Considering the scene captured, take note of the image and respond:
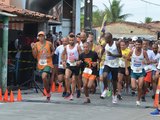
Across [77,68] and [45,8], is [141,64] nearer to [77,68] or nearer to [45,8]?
[77,68]

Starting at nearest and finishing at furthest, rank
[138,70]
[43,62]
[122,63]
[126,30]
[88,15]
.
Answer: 1. [138,70]
2. [43,62]
3. [122,63]
4. [88,15]
5. [126,30]

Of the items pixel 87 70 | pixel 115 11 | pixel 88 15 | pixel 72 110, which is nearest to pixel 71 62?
pixel 87 70

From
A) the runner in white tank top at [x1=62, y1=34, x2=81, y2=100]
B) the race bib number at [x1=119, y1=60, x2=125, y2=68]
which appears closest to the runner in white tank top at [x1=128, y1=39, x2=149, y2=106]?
the runner in white tank top at [x1=62, y1=34, x2=81, y2=100]

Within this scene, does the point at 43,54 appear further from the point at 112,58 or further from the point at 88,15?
the point at 88,15

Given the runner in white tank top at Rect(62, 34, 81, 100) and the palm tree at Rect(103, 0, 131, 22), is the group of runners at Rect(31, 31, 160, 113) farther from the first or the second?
the palm tree at Rect(103, 0, 131, 22)

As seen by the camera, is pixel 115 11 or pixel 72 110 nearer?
A: pixel 72 110

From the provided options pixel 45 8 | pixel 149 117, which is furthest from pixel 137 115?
pixel 45 8

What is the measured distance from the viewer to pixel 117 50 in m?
13.9

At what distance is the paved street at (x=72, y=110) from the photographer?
1120 cm

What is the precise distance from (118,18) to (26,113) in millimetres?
63461

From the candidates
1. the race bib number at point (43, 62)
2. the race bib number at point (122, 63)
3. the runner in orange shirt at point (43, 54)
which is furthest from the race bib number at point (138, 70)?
the race bib number at point (43, 62)

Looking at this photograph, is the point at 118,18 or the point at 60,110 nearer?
the point at 60,110

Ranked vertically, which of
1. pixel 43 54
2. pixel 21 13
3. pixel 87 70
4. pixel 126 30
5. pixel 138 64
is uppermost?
pixel 126 30

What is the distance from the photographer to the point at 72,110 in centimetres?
1230
